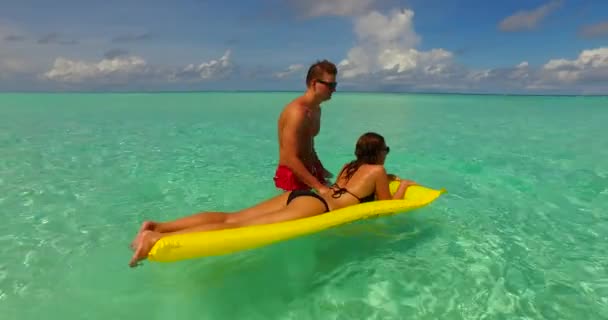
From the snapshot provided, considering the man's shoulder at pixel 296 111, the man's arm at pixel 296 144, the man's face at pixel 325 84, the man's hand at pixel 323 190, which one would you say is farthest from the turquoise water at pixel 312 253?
the man's face at pixel 325 84

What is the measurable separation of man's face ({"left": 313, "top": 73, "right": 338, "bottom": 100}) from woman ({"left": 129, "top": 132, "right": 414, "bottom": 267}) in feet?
1.76

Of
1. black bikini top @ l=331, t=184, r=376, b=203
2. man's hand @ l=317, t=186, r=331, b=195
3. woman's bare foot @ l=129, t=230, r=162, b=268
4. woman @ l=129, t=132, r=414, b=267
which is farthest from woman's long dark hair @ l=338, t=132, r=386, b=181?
woman's bare foot @ l=129, t=230, r=162, b=268

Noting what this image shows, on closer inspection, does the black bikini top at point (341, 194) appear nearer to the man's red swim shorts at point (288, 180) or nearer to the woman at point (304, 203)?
the woman at point (304, 203)

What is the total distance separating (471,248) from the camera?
3.98 m

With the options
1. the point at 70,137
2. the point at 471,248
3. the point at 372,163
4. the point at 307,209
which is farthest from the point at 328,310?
the point at 70,137

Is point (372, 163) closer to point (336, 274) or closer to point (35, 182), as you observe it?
point (336, 274)

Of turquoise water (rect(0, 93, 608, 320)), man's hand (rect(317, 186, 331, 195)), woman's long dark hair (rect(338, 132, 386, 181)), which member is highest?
woman's long dark hair (rect(338, 132, 386, 181))

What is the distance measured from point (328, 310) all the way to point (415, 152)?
23.0ft

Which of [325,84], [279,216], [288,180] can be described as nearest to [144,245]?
[279,216]

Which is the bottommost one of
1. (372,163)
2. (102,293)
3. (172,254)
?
(102,293)

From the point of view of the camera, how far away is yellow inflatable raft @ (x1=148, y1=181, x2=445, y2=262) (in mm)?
2689

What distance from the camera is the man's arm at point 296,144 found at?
12.1 ft

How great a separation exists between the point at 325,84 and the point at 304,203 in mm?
1043

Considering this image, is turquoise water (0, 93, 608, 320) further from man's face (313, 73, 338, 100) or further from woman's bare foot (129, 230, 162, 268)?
man's face (313, 73, 338, 100)
